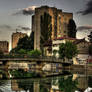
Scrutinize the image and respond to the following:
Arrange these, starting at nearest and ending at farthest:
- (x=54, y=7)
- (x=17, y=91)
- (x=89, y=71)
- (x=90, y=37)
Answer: (x=17, y=91) → (x=89, y=71) → (x=90, y=37) → (x=54, y=7)

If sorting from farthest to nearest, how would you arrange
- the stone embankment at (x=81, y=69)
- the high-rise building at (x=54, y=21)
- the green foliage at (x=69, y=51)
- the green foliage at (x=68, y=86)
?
the high-rise building at (x=54, y=21), the green foliage at (x=69, y=51), the stone embankment at (x=81, y=69), the green foliage at (x=68, y=86)

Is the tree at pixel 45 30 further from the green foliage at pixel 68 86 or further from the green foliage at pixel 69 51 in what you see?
the green foliage at pixel 68 86

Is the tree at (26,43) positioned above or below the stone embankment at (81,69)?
above

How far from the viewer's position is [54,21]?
523 ft

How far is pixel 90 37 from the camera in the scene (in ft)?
410

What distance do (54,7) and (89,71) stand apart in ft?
278

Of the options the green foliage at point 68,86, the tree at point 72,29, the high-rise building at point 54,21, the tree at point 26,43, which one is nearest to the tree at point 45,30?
the high-rise building at point 54,21

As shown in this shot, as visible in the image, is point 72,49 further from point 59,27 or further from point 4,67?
point 59,27

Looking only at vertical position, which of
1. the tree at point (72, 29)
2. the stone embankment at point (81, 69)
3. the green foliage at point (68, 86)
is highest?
the tree at point (72, 29)

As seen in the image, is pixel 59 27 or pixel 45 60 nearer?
pixel 45 60

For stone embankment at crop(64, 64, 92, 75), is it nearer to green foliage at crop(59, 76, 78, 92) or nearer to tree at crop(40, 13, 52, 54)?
green foliage at crop(59, 76, 78, 92)

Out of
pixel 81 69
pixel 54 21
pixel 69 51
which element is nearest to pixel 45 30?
pixel 54 21

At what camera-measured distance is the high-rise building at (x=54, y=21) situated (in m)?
153

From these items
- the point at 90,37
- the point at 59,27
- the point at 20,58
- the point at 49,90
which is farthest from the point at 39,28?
the point at 49,90
